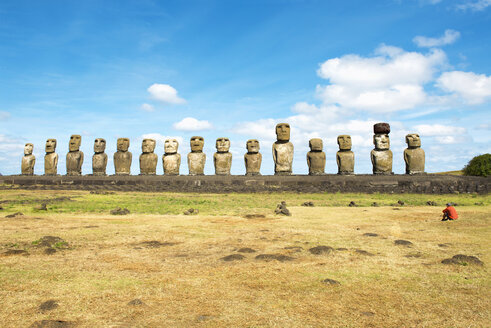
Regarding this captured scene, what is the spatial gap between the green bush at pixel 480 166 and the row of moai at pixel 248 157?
6572 mm

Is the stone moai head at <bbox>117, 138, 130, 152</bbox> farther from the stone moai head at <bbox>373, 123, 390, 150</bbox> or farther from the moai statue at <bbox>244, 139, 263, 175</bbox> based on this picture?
the stone moai head at <bbox>373, 123, 390, 150</bbox>

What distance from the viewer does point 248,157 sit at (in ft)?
71.7

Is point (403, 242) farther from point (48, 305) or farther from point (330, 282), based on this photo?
point (48, 305)

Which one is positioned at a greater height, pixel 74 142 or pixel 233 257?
pixel 74 142

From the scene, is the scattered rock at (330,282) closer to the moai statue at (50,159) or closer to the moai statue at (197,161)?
the moai statue at (197,161)

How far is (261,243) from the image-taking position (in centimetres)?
655

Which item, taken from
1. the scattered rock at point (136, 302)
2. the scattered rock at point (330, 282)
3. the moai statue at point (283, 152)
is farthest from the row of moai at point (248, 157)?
the scattered rock at point (136, 302)

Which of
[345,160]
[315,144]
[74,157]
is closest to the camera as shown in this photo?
[345,160]

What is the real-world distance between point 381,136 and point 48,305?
20.0 metres

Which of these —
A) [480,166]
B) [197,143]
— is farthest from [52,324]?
[480,166]

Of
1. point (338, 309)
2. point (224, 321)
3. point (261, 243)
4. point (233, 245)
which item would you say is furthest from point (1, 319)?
point (261, 243)

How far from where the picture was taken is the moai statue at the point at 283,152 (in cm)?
2178

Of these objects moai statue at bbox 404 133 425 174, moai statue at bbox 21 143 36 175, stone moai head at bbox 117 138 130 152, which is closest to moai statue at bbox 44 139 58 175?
moai statue at bbox 21 143 36 175

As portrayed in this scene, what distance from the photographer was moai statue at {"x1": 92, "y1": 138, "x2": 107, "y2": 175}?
80.7ft
